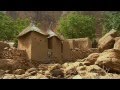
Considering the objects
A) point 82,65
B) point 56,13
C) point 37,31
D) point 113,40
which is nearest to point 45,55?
point 37,31

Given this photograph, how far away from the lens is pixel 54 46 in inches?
630

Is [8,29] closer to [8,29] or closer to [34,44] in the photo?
[8,29]

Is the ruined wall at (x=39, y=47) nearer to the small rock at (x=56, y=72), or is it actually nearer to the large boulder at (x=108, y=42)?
the small rock at (x=56, y=72)

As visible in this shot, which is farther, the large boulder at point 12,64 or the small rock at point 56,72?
the large boulder at point 12,64

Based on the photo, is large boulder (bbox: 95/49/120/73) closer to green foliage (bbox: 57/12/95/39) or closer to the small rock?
the small rock

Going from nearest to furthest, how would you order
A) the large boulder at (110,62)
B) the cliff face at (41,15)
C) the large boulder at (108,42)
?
the large boulder at (110,62), the large boulder at (108,42), the cliff face at (41,15)

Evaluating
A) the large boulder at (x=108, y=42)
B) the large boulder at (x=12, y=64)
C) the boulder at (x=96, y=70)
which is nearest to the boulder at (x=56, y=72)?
the boulder at (x=96, y=70)

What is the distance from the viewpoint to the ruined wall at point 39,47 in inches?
581

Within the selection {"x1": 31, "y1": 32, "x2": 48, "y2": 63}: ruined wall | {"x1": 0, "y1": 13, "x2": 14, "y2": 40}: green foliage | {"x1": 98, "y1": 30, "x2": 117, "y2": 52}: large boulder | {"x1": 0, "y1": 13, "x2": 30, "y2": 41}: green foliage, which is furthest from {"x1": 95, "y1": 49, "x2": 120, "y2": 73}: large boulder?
{"x1": 0, "y1": 13, "x2": 14, "y2": 40}: green foliage

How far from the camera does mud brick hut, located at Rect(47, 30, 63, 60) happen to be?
51.9 feet

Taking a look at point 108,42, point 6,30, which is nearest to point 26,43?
point 108,42

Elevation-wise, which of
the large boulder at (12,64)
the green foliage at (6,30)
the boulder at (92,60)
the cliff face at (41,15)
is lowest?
the large boulder at (12,64)
